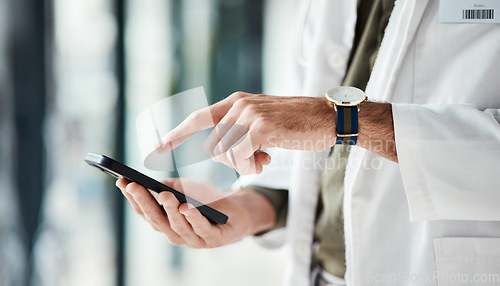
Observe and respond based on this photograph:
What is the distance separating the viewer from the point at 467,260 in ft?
2.03

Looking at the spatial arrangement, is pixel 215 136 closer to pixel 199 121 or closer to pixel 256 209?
pixel 199 121

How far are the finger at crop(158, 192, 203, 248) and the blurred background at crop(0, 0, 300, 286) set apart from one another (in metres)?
1.12

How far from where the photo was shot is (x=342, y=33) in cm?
85

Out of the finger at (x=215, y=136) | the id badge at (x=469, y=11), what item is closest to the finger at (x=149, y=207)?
the finger at (x=215, y=136)

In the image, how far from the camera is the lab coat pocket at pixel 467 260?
0.61m

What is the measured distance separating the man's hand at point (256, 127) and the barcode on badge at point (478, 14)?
0.26 metres

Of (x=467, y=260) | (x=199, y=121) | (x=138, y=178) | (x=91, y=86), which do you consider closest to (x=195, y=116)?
(x=199, y=121)

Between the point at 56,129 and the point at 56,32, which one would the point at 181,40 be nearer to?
the point at 56,32

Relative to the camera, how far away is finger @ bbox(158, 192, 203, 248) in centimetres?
58

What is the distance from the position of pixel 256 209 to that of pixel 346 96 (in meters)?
0.43

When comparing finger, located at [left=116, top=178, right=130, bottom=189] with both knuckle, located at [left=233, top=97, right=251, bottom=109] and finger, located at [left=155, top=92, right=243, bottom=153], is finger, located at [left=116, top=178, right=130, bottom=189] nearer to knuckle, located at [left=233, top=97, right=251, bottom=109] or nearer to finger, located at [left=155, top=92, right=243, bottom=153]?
finger, located at [left=155, top=92, right=243, bottom=153]

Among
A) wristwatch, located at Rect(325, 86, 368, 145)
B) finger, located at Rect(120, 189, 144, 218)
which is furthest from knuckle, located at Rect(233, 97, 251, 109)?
finger, located at Rect(120, 189, 144, 218)

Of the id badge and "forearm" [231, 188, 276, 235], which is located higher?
the id badge

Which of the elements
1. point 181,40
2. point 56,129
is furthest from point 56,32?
point 181,40
